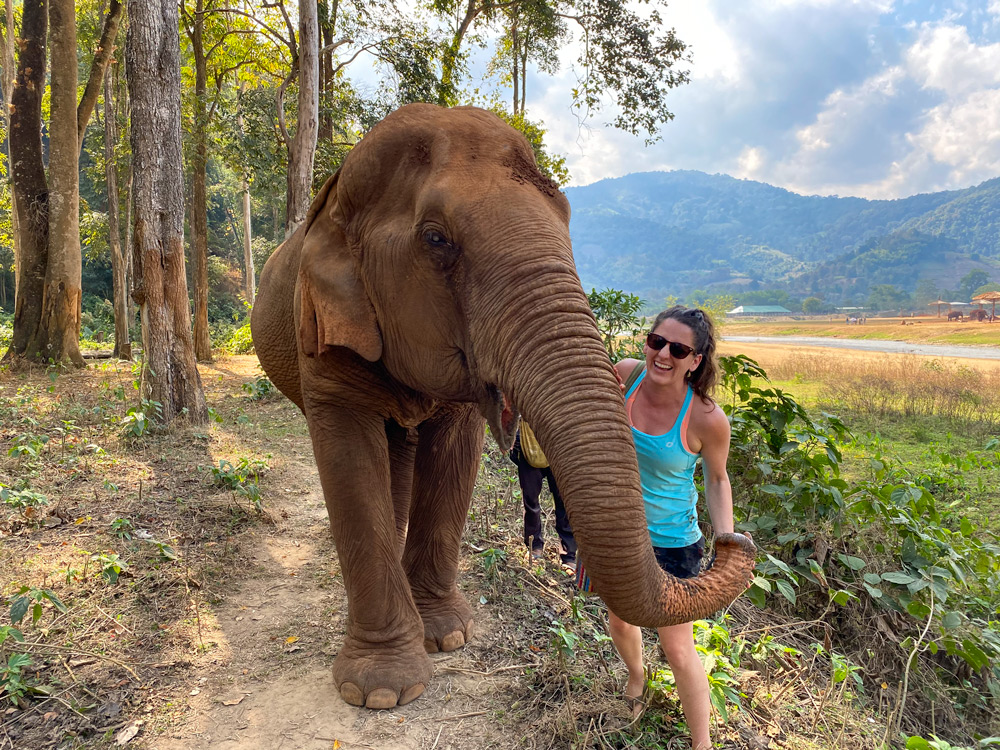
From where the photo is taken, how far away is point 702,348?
269 cm

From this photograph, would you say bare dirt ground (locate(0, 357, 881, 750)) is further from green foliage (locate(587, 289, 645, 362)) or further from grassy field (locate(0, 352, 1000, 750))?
green foliage (locate(587, 289, 645, 362))

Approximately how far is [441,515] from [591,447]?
79.8 inches

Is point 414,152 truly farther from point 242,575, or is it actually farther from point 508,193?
point 242,575

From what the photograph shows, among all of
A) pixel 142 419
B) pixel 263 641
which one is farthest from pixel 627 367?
pixel 142 419

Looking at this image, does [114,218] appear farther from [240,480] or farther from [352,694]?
[352,694]

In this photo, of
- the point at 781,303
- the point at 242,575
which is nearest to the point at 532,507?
the point at 242,575

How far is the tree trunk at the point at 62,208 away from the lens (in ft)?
36.8

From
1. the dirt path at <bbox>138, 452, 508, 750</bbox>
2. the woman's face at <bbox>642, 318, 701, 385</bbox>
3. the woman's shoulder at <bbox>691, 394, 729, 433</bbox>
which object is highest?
the woman's face at <bbox>642, 318, 701, 385</bbox>

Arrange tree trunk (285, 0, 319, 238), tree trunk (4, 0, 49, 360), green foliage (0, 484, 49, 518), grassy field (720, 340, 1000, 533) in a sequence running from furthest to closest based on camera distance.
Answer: tree trunk (4, 0, 49, 360)
tree trunk (285, 0, 319, 238)
grassy field (720, 340, 1000, 533)
green foliage (0, 484, 49, 518)

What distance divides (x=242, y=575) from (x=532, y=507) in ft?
7.55

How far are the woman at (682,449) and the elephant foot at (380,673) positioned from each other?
1328 mm

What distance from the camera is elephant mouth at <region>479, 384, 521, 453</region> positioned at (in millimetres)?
2516

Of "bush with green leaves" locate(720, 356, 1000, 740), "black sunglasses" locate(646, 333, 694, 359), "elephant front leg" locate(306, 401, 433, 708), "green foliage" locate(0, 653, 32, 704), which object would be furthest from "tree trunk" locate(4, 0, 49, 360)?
"black sunglasses" locate(646, 333, 694, 359)

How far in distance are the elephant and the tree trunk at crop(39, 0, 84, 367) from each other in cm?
998
